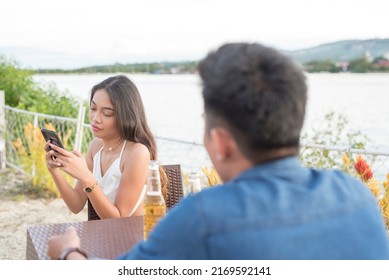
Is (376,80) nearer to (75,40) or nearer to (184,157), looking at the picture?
(184,157)

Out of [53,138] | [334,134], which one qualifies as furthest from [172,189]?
[334,134]

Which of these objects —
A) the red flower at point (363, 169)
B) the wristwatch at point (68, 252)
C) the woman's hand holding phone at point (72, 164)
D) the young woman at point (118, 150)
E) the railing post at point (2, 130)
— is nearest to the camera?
the wristwatch at point (68, 252)

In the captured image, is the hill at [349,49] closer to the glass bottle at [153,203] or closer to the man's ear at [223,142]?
the glass bottle at [153,203]

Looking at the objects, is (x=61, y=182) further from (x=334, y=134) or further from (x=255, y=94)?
(x=334, y=134)

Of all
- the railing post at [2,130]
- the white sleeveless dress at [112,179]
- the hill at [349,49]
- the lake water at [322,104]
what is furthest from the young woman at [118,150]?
the railing post at [2,130]

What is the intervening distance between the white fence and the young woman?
140 cm

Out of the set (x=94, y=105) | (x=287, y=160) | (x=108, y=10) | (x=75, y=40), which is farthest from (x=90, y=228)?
(x=75, y=40)

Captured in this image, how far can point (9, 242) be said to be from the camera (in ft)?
15.3

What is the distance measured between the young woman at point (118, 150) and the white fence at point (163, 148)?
4.60ft

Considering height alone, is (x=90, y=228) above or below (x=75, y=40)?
below

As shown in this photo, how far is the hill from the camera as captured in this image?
371 cm

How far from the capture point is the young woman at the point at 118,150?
8.05ft

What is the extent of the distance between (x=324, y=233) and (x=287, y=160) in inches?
6.9

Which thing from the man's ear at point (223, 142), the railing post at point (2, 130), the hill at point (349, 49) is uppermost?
the hill at point (349, 49)
